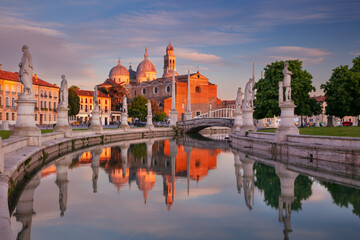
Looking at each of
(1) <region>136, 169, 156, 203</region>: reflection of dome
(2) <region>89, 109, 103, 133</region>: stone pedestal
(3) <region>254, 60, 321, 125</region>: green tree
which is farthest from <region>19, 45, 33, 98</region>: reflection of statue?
(3) <region>254, 60, 321, 125</region>: green tree

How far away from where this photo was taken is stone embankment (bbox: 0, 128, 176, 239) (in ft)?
25.0

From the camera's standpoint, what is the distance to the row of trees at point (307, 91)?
1486 inches

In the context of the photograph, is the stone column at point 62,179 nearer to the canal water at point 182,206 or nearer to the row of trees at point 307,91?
the canal water at point 182,206

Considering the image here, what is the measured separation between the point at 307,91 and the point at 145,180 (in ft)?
103

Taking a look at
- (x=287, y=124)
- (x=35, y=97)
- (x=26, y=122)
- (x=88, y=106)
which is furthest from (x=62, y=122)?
(x=88, y=106)

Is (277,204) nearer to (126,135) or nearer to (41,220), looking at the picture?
(41,220)

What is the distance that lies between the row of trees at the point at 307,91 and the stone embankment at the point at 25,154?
16491mm

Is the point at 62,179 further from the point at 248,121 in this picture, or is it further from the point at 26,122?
the point at 248,121

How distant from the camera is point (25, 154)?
Answer: 1374cm

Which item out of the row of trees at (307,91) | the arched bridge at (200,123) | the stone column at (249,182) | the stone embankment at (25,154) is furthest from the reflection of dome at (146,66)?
the stone column at (249,182)

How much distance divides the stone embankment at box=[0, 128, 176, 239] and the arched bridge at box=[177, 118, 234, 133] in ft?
64.4

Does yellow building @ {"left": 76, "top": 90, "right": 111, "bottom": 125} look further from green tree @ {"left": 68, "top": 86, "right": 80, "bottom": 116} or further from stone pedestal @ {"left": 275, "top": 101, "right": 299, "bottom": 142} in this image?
stone pedestal @ {"left": 275, "top": 101, "right": 299, "bottom": 142}

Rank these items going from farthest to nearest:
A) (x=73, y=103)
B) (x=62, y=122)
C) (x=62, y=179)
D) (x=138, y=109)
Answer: (x=138, y=109) → (x=73, y=103) → (x=62, y=122) → (x=62, y=179)

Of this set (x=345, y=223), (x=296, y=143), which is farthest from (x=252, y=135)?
(x=345, y=223)
